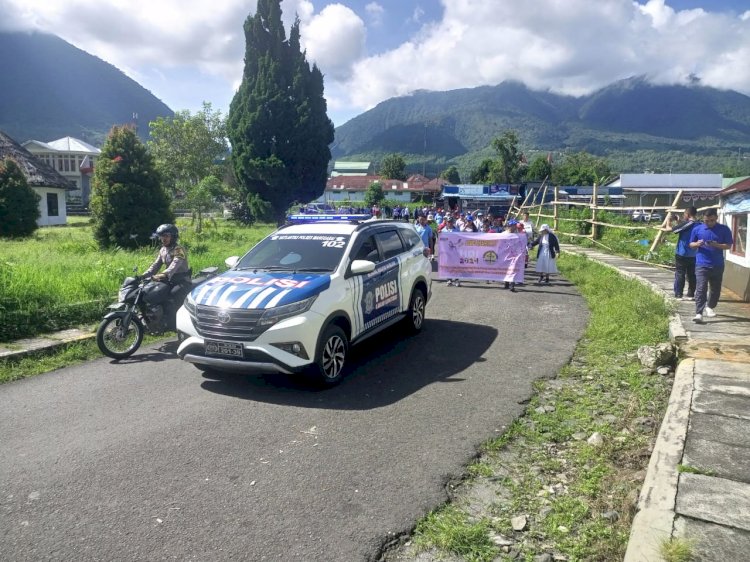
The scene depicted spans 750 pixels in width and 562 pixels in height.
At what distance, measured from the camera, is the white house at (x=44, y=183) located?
35000mm

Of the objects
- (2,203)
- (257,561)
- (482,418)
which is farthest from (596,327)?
(2,203)

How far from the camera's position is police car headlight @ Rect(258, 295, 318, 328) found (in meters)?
5.82

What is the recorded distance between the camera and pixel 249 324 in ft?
19.1

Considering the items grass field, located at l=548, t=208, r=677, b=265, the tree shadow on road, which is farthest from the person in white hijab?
the tree shadow on road

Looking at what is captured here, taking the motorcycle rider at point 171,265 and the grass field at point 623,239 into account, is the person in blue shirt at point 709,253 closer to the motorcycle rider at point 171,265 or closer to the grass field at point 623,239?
the motorcycle rider at point 171,265

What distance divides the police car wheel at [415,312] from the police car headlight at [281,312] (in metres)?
2.78

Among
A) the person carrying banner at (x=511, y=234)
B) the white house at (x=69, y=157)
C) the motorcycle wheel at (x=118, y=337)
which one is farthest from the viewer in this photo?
the white house at (x=69, y=157)

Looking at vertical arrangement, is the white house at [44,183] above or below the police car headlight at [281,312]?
above

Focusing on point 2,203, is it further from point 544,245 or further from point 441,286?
point 544,245

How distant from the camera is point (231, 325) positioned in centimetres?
590

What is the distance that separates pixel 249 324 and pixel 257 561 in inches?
114

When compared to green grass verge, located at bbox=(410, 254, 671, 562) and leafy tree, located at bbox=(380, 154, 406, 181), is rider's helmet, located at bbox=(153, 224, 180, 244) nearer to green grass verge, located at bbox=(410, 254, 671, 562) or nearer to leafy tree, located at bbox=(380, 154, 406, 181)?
green grass verge, located at bbox=(410, 254, 671, 562)

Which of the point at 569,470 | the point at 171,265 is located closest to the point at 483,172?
the point at 171,265

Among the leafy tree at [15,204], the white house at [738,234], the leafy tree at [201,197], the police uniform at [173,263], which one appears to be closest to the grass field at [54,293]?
the police uniform at [173,263]
